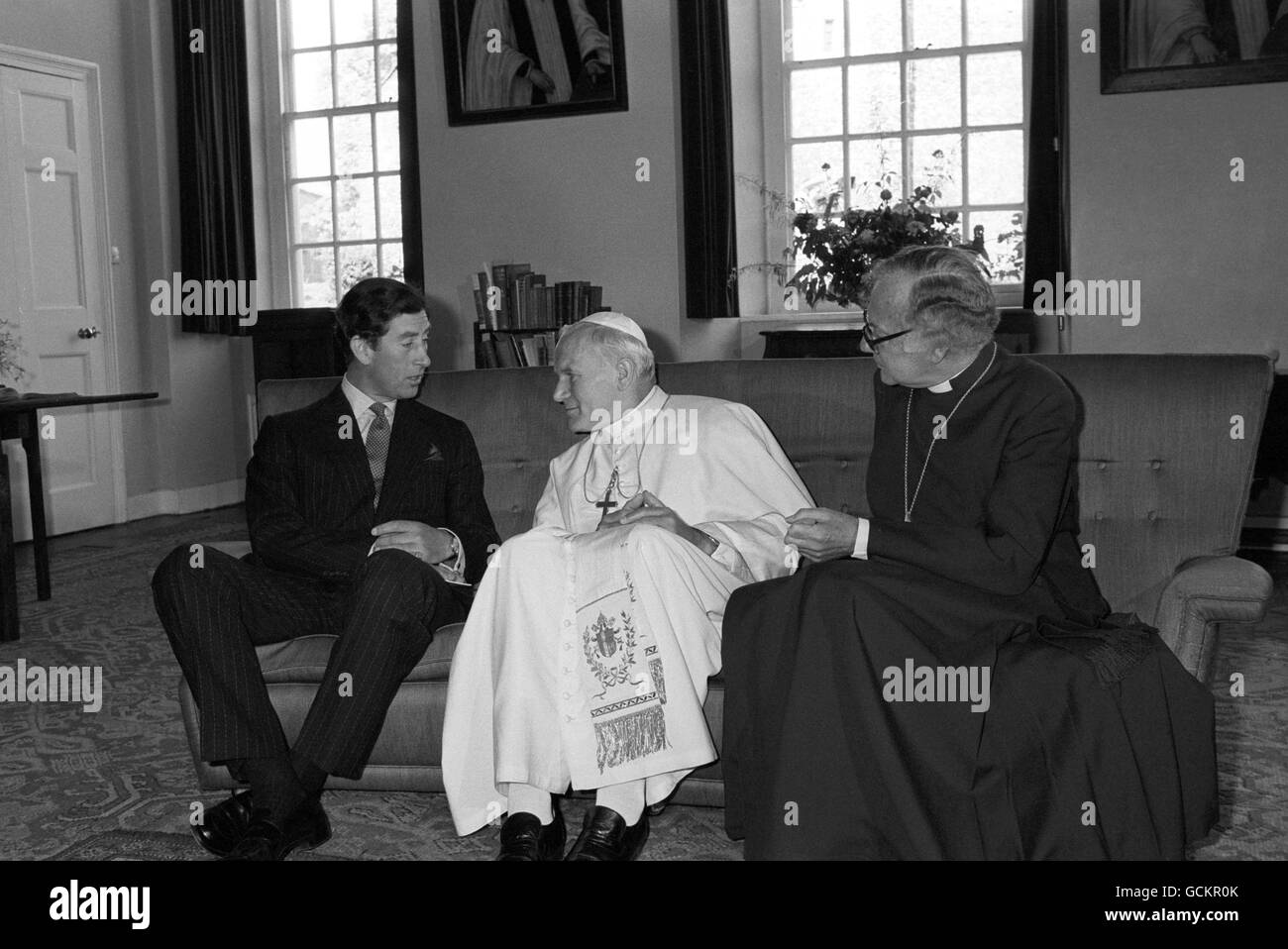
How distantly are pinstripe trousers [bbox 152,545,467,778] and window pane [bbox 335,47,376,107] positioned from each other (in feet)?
18.7

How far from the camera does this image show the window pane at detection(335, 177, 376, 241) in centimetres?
785

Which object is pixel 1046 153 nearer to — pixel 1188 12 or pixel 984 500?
pixel 1188 12

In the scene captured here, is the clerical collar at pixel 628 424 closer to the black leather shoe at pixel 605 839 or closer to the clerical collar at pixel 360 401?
the clerical collar at pixel 360 401

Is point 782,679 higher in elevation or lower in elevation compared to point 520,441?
lower

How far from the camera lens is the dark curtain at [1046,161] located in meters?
5.95

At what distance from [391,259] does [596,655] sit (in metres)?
5.76

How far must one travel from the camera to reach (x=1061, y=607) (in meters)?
2.37

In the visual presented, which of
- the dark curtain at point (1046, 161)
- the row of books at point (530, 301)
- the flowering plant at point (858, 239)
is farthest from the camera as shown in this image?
the row of books at point (530, 301)

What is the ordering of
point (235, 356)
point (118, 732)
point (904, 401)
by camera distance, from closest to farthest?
point (904, 401), point (118, 732), point (235, 356)

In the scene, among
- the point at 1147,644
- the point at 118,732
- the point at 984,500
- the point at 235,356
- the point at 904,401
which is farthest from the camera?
the point at 235,356

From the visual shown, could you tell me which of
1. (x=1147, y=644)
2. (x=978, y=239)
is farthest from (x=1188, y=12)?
(x=1147, y=644)

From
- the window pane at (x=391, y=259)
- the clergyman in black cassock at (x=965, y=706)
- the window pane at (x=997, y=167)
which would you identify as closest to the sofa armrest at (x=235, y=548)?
the clergyman in black cassock at (x=965, y=706)

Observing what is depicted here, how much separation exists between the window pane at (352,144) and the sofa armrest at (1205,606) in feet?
20.9
